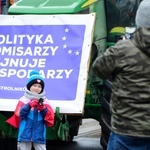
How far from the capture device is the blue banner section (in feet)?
19.3

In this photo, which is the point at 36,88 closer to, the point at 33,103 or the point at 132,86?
the point at 33,103

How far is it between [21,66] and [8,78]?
7.9 inches

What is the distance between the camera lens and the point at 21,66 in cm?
615

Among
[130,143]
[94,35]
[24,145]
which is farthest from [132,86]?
[94,35]

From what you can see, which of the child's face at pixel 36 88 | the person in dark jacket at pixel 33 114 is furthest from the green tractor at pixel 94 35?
the child's face at pixel 36 88

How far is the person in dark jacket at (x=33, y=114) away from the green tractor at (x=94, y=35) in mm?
144

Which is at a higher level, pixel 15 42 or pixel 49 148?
pixel 15 42

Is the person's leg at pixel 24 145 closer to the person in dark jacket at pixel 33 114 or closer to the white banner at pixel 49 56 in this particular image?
the person in dark jacket at pixel 33 114

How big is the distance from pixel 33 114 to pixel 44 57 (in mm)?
734

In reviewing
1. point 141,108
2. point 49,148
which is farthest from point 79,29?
point 141,108

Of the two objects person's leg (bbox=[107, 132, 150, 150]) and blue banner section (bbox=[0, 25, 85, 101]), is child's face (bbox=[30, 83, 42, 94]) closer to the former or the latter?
blue banner section (bbox=[0, 25, 85, 101])

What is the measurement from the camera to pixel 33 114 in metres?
5.71

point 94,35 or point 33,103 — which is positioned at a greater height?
point 94,35

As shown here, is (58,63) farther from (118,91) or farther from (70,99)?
(118,91)
